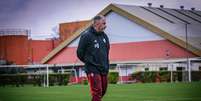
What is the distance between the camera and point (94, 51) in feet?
13.1

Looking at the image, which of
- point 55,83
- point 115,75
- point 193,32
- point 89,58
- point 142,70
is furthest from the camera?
point 142,70

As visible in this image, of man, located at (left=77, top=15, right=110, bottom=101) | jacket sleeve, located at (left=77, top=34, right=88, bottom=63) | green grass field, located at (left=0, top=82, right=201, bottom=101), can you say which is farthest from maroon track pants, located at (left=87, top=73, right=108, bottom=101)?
green grass field, located at (left=0, top=82, right=201, bottom=101)

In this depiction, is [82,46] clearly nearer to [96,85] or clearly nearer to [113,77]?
[96,85]

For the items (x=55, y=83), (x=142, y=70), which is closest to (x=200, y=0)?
(x=55, y=83)

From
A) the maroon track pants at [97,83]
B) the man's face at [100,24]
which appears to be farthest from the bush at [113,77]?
the man's face at [100,24]

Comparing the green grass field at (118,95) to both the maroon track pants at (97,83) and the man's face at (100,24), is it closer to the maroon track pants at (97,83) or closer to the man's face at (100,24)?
the maroon track pants at (97,83)

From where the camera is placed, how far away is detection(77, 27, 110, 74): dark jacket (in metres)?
4.00

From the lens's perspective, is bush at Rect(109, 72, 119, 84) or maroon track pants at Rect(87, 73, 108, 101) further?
bush at Rect(109, 72, 119, 84)

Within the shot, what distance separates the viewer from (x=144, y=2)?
3914 millimetres

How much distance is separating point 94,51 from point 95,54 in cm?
2

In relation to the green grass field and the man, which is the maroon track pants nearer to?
the man

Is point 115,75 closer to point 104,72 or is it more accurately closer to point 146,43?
point 146,43

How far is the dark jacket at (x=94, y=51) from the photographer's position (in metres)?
4.00

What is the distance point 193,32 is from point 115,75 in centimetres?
1275
